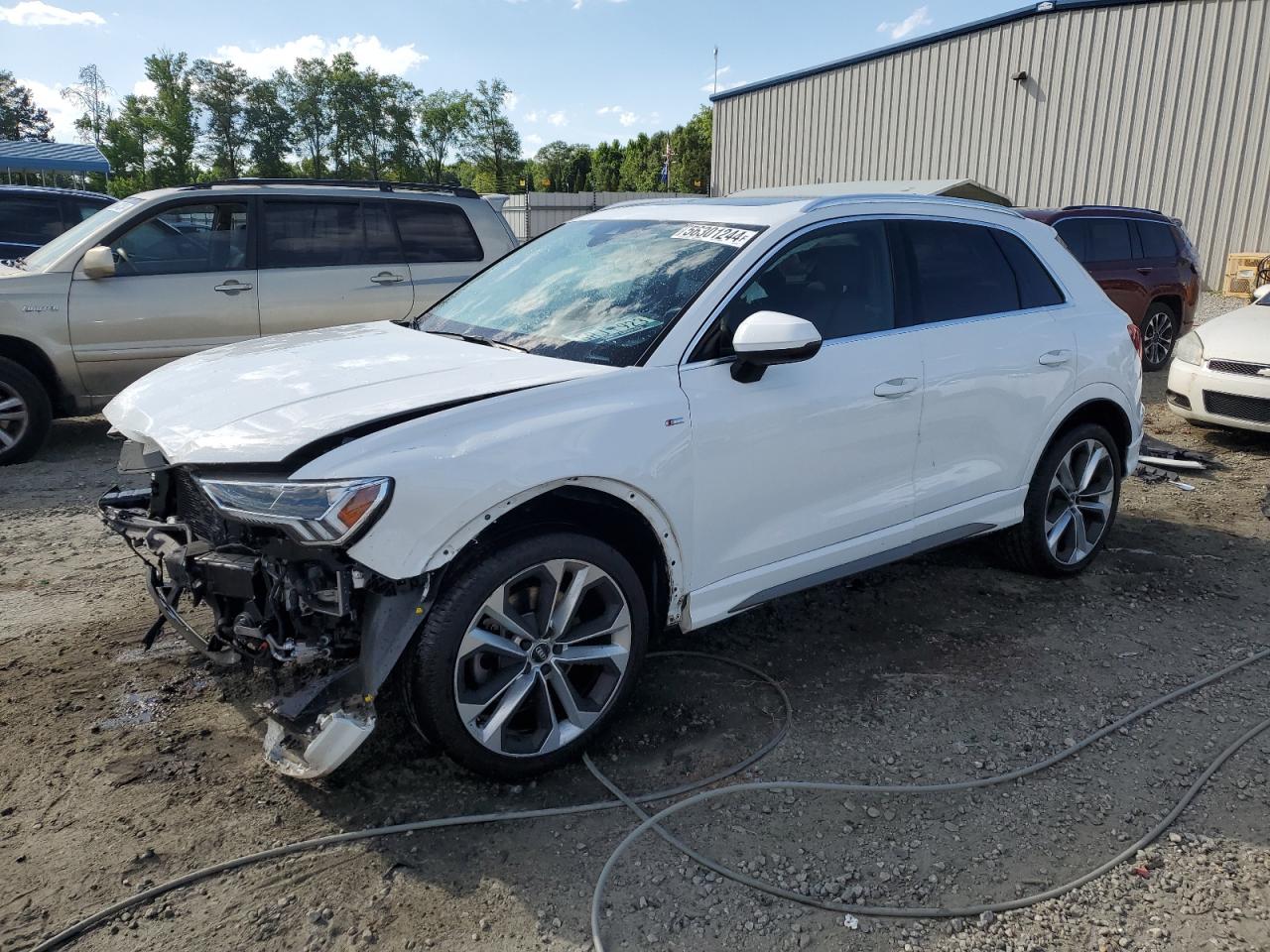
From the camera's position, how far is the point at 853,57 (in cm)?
2573

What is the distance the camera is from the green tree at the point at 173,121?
61.1 m

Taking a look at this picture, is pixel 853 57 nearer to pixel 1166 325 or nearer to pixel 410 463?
pixel 1166 325

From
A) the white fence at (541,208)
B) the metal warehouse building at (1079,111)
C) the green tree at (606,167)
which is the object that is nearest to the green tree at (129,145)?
the green tree at (606,167)

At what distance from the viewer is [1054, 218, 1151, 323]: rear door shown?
1041 cm

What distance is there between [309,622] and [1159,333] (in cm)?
1136

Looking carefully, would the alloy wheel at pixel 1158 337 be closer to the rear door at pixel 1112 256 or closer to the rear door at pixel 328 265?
the rear door at pixel 1112 256

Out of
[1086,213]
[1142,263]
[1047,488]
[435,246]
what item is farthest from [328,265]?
[1142,263]

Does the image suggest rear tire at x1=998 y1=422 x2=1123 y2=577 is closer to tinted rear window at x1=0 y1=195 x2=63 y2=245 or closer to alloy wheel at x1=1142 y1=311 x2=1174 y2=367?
alloy wheel at x1=1142 y1=311 x2=1174 y2=367

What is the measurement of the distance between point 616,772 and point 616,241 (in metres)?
2.11

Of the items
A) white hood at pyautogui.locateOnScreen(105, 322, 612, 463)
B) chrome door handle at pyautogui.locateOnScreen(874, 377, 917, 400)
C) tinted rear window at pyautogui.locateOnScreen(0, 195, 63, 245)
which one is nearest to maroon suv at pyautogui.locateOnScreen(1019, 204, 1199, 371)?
chrome door handle at pyautogui.locateOnScreen(874, 377, 917, 400)

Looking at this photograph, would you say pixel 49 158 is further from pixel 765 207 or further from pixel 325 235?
pixel 765 207

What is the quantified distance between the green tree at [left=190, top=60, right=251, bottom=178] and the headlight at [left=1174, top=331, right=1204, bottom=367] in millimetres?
66619

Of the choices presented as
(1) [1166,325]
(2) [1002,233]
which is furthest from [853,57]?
(2) [1002,233]

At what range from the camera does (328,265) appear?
7.79 meters
